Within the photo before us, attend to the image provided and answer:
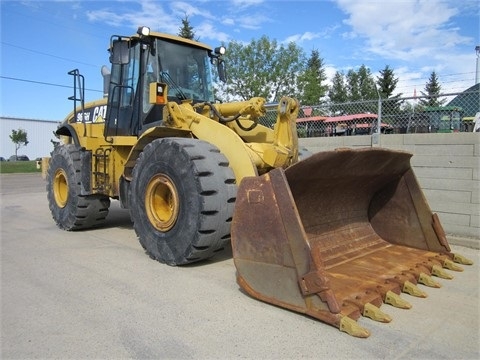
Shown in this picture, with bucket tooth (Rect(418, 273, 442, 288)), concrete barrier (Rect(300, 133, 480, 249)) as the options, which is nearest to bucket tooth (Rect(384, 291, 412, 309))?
bucket tooth (Rect(418, 273, 442, 288))

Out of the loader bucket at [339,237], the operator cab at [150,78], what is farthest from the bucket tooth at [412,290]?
the operator cab at [150,78]

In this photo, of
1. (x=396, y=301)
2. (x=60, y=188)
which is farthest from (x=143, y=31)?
(x=396, y=301)

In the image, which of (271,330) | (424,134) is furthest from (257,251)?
(424,134)

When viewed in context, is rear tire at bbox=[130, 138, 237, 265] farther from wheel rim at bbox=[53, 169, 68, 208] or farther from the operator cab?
wheel rim at bbox=[53, 169, 68, 208]

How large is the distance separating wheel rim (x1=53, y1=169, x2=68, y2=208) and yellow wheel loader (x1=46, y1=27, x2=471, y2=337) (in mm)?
218

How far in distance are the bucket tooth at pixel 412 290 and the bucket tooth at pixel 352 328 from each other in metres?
0.98

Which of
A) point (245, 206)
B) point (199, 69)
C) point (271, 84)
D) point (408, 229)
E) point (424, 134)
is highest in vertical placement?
point (271, 84)

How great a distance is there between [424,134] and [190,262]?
4123 millimetres

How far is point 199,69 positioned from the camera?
20.5 feet

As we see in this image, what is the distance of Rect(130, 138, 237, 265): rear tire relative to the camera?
4.20m

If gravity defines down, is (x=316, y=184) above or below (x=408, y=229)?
above

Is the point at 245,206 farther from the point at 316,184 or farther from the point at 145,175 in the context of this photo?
the point at 145,175

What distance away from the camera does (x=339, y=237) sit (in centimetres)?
459

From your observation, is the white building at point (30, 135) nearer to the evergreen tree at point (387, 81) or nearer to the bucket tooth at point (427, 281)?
the evergreen tree at point (387, 81)
